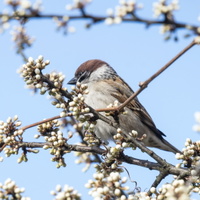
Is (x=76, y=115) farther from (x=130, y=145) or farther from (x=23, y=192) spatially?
(x=23, y=192)

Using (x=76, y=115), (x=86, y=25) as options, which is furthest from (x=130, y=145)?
(x=86, y=25)

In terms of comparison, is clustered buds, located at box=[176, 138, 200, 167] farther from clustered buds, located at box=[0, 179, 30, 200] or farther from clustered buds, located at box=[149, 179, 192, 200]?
clustered buds, located at box=[0, 179, 30, 200]

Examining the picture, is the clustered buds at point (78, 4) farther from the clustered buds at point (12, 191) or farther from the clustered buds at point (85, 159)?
the clustered buds at point (85, 159)

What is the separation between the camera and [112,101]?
6371 mm

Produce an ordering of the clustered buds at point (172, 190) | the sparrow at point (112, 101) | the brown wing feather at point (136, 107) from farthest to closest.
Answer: the brown wing feather at point (136, 107), the sparrow at point (112, 101), the clustered buds at point (172, 190)

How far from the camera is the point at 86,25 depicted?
154 cm

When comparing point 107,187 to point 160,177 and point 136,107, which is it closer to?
point 160,177

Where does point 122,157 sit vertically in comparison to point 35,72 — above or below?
below

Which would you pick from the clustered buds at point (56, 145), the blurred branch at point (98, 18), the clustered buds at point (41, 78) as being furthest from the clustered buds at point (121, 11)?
the clustered buds at point (56, 145)

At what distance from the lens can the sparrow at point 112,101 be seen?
19.8 ft

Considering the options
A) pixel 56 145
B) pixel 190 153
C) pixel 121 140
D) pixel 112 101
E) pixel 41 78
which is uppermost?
pixel 112 101

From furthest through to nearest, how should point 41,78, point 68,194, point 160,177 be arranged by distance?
point 160,177 < point 41,78 < point 68,194

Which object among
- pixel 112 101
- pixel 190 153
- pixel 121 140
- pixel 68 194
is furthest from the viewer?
pixel 112 101

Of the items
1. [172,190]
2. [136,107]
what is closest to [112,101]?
[136,107]
